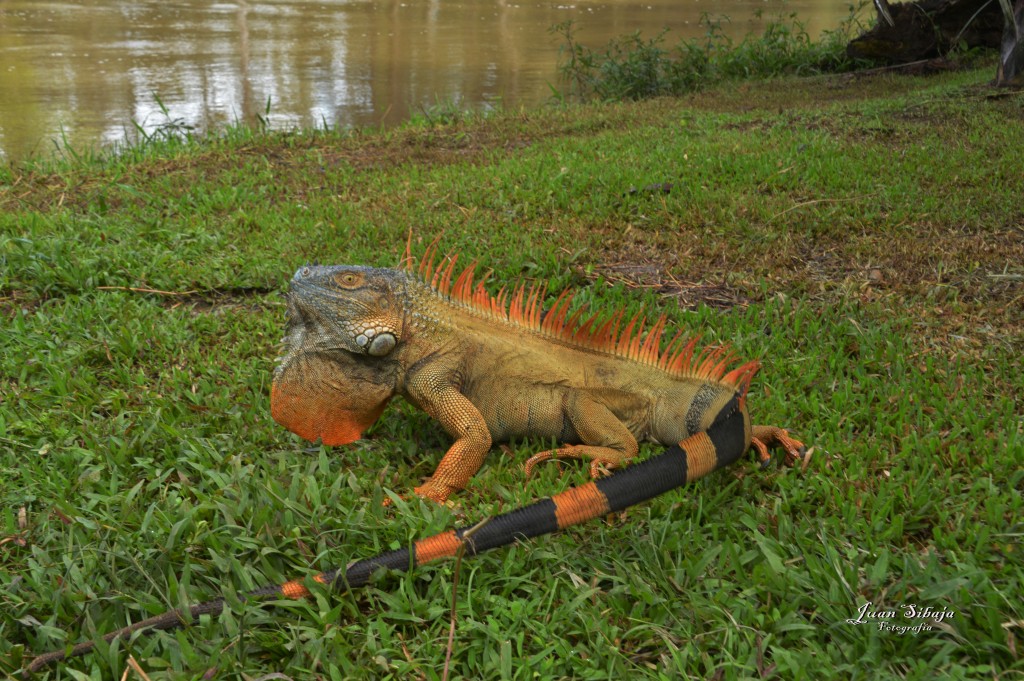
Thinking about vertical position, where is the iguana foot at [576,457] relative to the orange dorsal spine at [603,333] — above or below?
below

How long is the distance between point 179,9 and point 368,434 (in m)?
16.7

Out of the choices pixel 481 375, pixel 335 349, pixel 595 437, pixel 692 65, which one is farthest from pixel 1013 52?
pixel 335 349

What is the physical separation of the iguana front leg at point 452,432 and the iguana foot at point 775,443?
965mm

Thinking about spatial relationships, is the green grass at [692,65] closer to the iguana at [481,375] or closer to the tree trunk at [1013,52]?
the tree trunk at [1013,52]

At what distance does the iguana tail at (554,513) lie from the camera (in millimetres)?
2326

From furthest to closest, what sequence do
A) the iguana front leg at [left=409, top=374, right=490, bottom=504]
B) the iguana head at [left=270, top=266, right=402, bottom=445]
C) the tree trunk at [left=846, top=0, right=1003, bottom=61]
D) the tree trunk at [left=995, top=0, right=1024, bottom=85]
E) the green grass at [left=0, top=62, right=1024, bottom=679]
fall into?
the tree trunk at [left=846, top=0, right=1003, bottom=61]
the tree trunk at [left=995, top=0, right=1024, bottom=85]
the iguana head at [left=270, top=266, right=402, bottom=445]
the iguana front leg at [left=409, top=374, right=490, bottom=504]
the green grass at [left=0, top=62, right=1024, bottom=679]

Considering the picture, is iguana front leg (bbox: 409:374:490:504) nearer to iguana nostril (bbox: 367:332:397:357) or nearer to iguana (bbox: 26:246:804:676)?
iguana (bbox: 26:246:804:676)

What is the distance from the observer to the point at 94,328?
13.5 feet

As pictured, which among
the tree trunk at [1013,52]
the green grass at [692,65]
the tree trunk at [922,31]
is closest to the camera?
the tree trunk at [1013,52]

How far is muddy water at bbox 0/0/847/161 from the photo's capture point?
9336mm

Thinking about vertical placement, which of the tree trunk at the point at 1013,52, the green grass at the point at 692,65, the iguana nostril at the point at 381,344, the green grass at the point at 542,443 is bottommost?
the green grass at the point at 542,443

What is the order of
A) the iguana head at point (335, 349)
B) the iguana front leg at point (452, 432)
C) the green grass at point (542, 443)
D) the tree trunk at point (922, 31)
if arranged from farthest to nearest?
1. the tree trunk at point (922, 31)
2. the iguana head at point (335, 349)
3. the iguana front leg at point (452, 432)
4. the green grass at point (542, 443)

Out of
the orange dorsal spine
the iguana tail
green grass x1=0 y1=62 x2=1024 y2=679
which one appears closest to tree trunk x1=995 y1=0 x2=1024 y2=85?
green grass x1=0 y1=62 x2=1024 y2=679

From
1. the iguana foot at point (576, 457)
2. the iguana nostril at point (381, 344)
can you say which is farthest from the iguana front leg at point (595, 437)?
the iguana nostril at point (381, 344)
